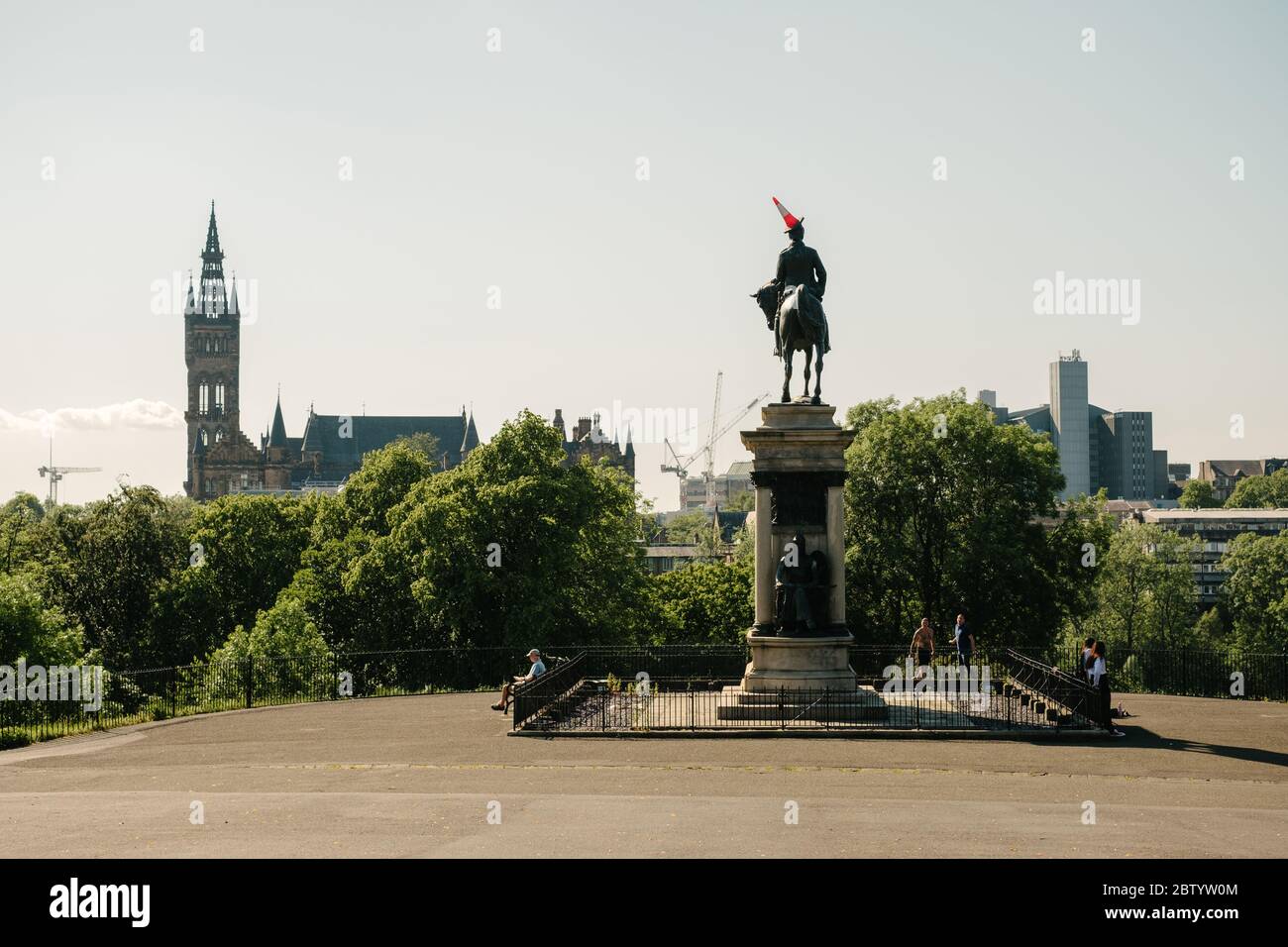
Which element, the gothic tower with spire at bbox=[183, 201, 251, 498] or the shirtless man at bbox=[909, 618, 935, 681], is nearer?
the shirtless man at bbox=[909, 618, 935, 681]

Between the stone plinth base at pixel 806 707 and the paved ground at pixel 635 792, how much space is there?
1436 mm

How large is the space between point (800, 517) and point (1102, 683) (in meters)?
6.65

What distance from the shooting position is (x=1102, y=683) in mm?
25516

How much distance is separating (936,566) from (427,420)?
142 m

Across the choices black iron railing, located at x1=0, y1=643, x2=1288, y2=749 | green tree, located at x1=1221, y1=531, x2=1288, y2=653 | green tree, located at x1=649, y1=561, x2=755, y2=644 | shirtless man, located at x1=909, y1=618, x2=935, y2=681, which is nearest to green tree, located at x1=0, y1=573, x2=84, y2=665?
black iron railing, located at x1=0, y1=643, x2=1288, y2=749

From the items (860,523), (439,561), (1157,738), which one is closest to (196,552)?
(439,561)

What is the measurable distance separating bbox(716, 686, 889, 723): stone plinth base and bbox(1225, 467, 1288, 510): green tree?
17564 centimetres

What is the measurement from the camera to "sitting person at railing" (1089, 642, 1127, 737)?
24.5 m

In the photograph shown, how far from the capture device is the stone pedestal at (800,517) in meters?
26.6

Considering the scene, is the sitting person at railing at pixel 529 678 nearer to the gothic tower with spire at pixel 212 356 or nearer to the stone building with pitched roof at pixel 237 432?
the stone building with pitched roof at pixel 237 432

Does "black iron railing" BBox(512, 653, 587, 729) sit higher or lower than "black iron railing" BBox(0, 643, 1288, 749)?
higher

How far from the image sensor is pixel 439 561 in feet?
154

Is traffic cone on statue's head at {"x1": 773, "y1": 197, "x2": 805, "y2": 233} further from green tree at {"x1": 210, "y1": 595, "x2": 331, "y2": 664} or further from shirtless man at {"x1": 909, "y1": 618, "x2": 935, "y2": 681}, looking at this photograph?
green tree at {"x1": 210, "y1": 595, "x2": 331, "y2": 664}
